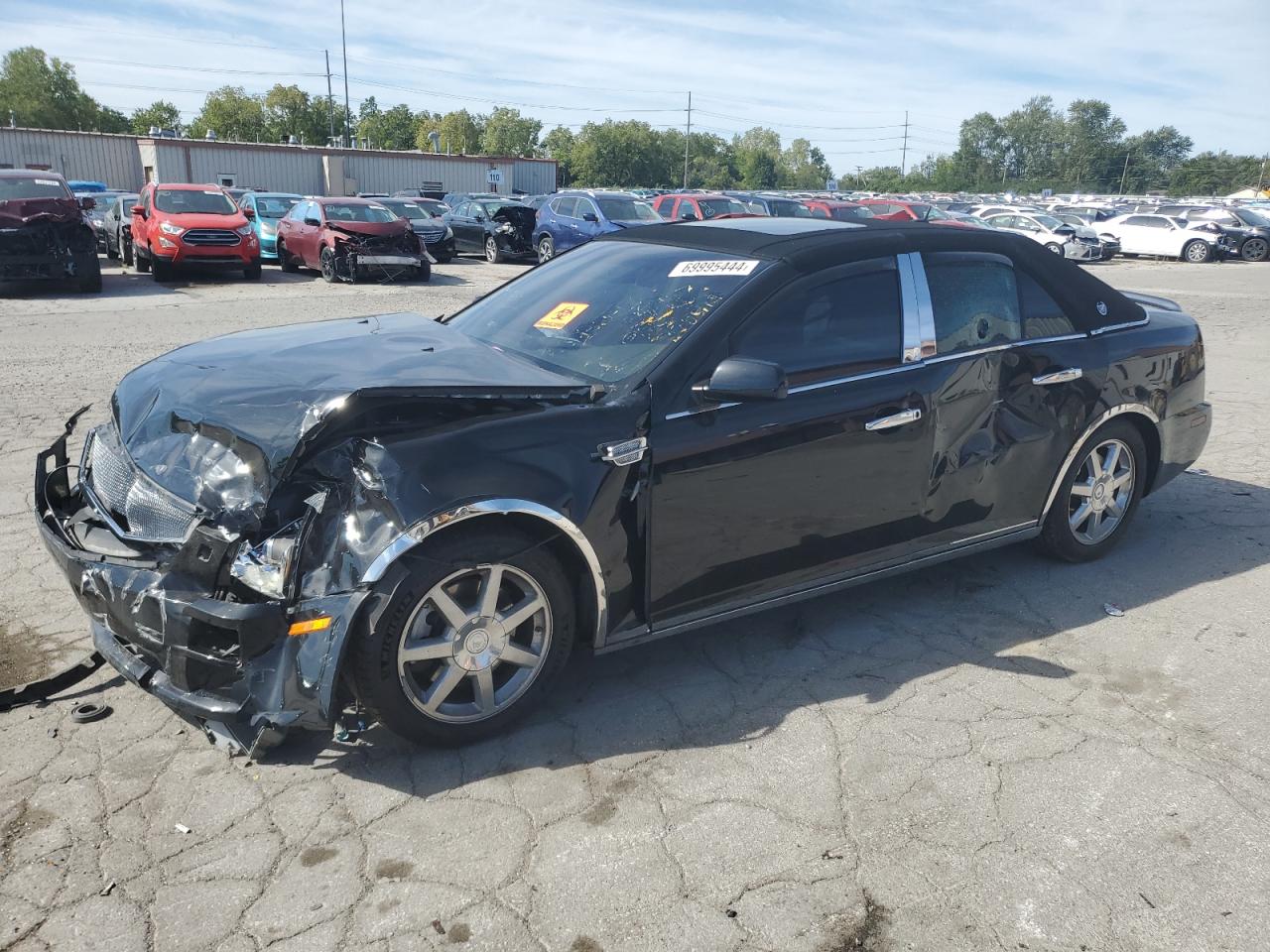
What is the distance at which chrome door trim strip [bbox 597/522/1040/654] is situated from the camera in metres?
3.46

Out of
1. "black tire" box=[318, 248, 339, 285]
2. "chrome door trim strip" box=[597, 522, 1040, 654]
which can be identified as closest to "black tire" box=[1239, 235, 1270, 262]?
"black tire" box=[318, 248, 339, 285]

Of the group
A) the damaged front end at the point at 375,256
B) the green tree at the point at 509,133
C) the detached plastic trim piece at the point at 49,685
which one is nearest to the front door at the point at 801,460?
the detached plastic trim piece at the point at 49,685

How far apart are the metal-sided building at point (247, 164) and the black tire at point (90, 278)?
27.7 meters

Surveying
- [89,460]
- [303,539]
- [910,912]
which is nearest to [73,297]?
[89,460]

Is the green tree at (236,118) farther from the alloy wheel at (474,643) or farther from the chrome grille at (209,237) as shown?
the alloy wheel at (474,643)

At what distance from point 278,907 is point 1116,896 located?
223 centimetres

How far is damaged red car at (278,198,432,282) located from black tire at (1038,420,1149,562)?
590 inches

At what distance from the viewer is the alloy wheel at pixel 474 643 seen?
9.95 feet

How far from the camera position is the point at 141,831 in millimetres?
2779

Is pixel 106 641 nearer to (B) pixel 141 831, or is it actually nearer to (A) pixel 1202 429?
(B) pixel 141 831

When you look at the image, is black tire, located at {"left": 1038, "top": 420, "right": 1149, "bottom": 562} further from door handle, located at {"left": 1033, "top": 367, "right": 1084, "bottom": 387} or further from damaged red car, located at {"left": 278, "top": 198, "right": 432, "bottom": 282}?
damaged red car, located at {"left": 278, "top": 198, "right": 432, "bottom": 282}

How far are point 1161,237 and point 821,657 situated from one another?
108 ft

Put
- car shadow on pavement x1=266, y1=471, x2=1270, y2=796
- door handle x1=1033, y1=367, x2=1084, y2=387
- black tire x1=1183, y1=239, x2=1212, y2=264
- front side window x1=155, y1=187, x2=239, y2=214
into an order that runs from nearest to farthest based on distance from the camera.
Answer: car shadow on pavement x1=266, y1=471, x2=1270, y2=796, door handle x1=1033, y1=367, x2=1084, y2=387, front side window x1=155, y1=187, x2=239, y2=214, black tire x1=1183, y1=239, x2=1212, y2=264

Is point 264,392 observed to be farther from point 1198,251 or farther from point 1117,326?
point 1198,251
